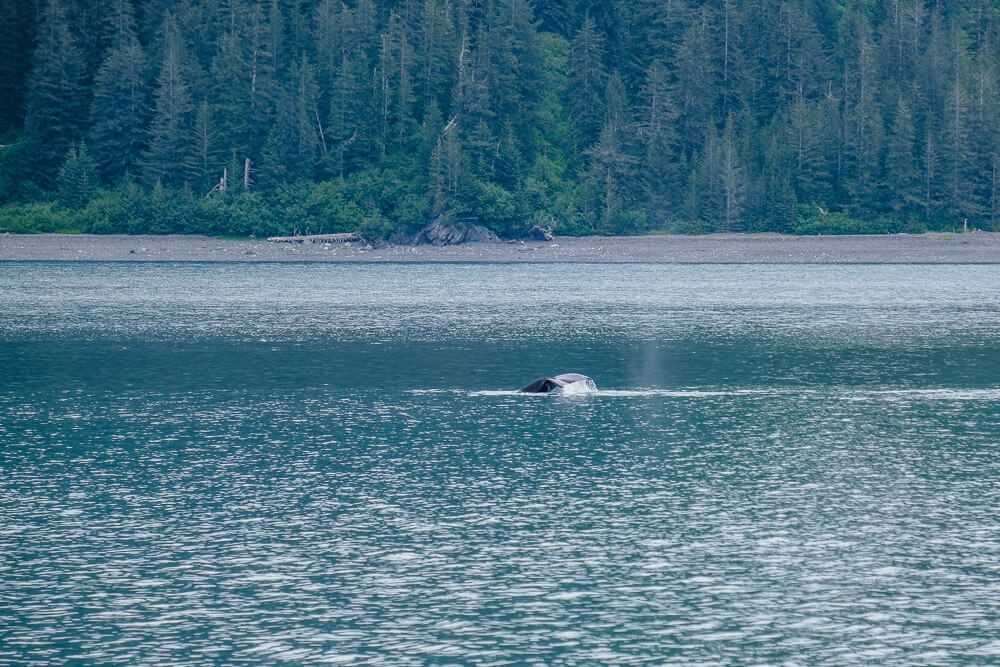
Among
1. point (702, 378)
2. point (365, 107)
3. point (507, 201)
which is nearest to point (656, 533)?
point (702, 378)

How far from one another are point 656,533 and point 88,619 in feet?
36.6

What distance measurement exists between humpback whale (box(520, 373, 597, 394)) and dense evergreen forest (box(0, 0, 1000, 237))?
109 m

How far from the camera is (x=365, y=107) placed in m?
168

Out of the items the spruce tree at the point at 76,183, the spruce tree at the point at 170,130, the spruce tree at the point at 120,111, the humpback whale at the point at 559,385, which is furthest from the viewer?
the spruce tree at the point at 120,111

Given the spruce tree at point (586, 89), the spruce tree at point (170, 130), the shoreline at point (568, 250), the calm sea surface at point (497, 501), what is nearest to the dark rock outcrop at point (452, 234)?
the shoreline at point (568, 250)

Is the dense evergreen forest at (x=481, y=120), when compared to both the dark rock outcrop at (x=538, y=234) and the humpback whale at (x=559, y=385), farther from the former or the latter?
the humpback whale at (x=559, y=385)

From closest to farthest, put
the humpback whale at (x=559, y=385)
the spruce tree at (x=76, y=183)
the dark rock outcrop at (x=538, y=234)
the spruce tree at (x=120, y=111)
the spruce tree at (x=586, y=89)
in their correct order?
1. the humpback whale at (x=559, y=385)
2. the dark rock outcrop at (x=538, y=234)
3. the spruce tree at (x=76, y=183)
4. the spruce tree at (x=120, y=111)
5. the spruce tree at (x=586, y=89)

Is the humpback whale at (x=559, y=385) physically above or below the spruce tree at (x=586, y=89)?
below

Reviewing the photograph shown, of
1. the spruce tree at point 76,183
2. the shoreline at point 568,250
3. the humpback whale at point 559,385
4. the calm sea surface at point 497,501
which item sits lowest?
the calm sea surface at point 497,501

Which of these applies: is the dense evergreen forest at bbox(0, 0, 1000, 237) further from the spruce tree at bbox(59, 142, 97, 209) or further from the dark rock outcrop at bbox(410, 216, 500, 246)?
the dark rock outcrop at bbox(410, 216, 500, 246)

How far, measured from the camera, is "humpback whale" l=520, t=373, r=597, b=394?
4666 cm

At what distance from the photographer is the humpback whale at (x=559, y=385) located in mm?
46656

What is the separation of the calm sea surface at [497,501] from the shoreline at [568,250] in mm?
86099

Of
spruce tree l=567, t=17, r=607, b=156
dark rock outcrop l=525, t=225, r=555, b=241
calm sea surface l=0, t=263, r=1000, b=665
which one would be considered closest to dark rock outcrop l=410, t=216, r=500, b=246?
dark rock outcrop l=525, t=225, r=555, b=241
